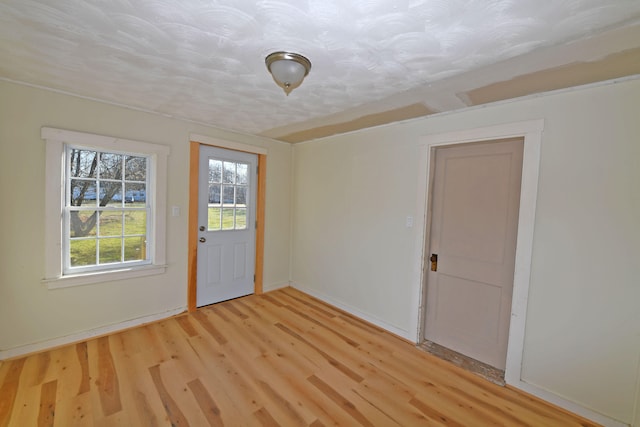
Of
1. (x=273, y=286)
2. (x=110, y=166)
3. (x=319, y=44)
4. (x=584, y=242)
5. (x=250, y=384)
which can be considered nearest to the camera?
(x=319, y=44)

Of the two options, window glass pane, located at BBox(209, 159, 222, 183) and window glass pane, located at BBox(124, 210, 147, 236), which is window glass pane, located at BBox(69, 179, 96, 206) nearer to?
window glass pane, located at BBox(124, 210, 147, 236)

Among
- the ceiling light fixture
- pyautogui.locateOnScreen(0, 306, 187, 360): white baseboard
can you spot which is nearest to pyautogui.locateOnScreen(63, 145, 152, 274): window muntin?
pyautogui.locateOnScreen(0, 306, 187, 360): white baseboard

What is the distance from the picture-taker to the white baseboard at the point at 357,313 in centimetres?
286

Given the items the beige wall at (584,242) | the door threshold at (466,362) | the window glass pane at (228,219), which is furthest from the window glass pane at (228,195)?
the door threshold at (466,362)

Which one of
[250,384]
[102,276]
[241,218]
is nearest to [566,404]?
[250,384]

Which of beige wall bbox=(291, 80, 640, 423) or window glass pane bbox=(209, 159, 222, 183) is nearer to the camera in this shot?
beige wall bbox=(291, 80, 640, 423)

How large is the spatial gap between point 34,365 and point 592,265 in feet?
14.4

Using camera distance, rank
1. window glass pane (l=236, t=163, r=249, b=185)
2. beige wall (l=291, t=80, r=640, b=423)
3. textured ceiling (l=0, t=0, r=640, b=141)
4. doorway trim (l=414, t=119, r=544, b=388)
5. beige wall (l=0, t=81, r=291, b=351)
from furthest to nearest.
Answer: window glass pane (l=236, t=163, r=249, b=185) → beige wall (l=0, t=81, r=291, b=351) → doorway trim (l=414, t=119, r=544, b=388) → beige wall (l=291, t=80, r=640, b=423) → textured ceiling (l=0, t=0, r=640, b=141)

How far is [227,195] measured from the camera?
142 inches

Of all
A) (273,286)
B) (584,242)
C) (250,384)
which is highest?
(584,242)

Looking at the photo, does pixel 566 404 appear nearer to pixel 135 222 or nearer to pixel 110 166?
pixel 135 222

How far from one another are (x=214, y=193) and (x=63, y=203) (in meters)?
1.45

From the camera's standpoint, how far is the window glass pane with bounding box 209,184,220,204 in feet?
11.3

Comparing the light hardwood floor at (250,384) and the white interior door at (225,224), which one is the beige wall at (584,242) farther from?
the white interior door at (225,224)
